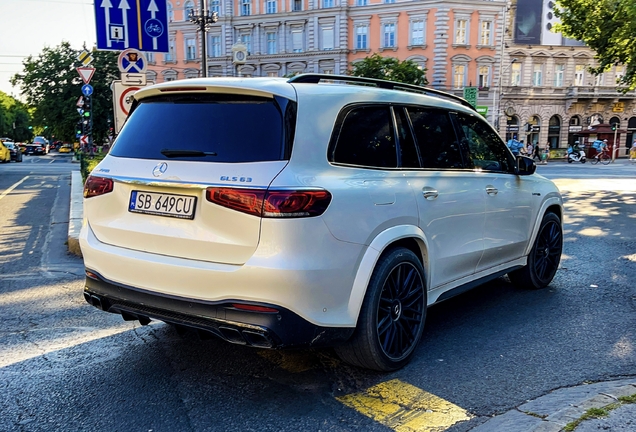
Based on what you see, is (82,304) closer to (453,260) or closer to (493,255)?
(453,260)

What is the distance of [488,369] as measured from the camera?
377cm

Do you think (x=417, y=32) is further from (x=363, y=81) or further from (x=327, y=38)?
(x=363, y=81)

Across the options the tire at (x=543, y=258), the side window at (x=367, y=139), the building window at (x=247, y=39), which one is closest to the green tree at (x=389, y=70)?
the building window at (x=247, y=39)

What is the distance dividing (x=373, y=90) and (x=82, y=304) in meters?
3.42

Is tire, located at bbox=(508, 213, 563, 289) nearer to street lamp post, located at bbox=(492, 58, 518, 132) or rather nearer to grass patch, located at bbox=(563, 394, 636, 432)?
grass patch, located at bbox=(563, 394, 636, 432)

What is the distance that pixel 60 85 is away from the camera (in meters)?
50.7

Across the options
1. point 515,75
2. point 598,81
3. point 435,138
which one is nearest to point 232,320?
point 435,138

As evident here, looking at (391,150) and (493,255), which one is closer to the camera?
(391,150)

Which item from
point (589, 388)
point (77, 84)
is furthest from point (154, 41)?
point (77, 84)

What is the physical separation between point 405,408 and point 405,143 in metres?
1.79

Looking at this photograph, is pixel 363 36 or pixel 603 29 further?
pixel 363 36

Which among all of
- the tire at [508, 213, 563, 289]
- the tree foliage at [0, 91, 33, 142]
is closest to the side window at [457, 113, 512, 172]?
the tire at [508, 213, 563, 289]

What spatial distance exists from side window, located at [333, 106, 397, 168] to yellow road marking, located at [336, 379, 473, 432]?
1.41 meters

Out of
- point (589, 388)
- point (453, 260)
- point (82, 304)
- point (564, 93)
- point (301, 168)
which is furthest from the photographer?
point (564, 93)
